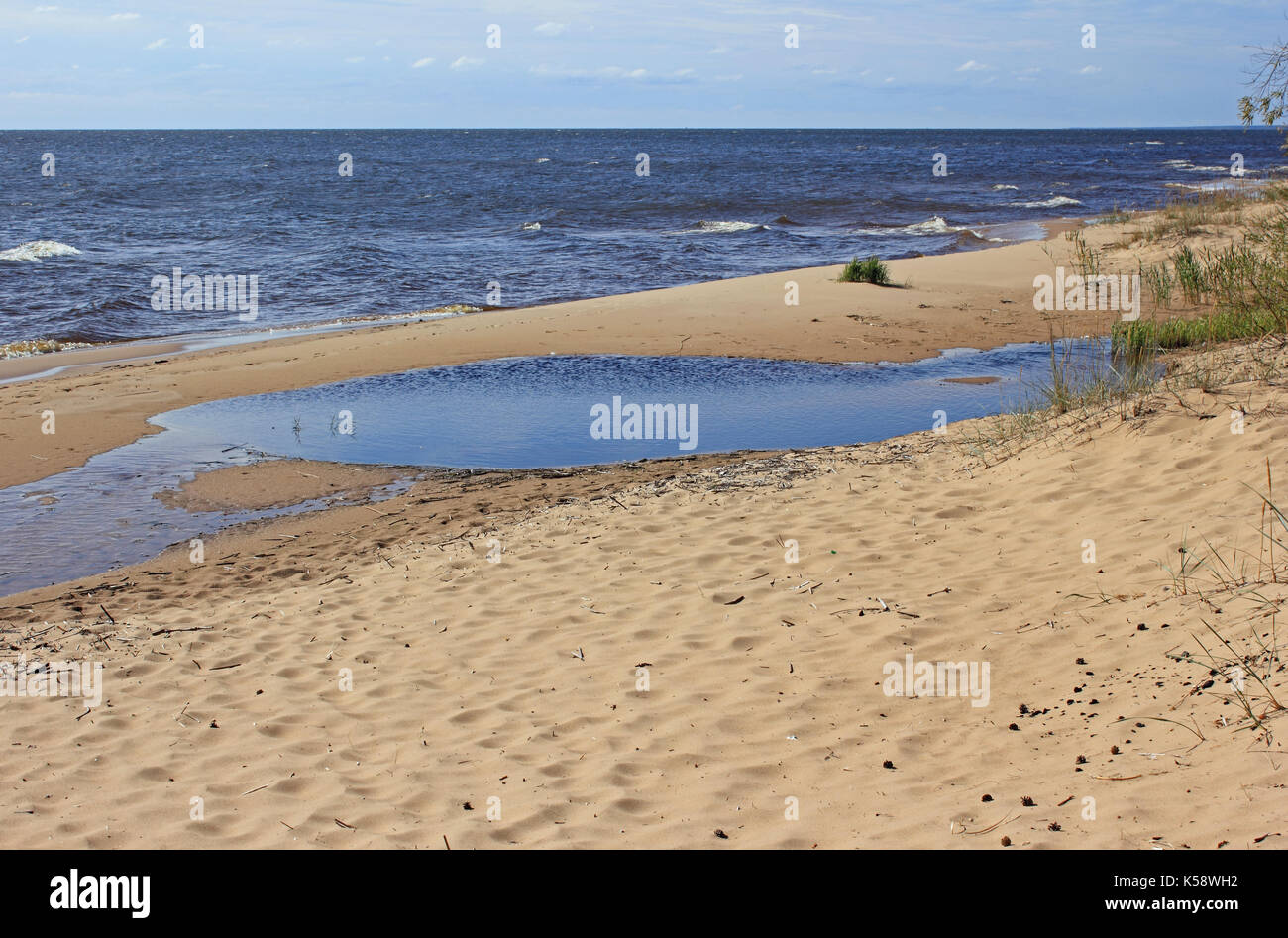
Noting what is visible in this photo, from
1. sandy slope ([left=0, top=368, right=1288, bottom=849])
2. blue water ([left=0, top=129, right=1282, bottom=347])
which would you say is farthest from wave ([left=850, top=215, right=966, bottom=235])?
sandy slope ([left=0, top=368, right=1288, bottom=849])

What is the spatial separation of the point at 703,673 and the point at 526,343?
393 inches

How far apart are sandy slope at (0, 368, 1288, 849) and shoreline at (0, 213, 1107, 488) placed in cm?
527

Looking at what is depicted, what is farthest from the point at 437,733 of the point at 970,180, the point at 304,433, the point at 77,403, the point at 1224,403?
the point at 970,180

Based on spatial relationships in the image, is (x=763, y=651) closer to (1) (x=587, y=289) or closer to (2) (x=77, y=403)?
(2) (x=77, y=403)

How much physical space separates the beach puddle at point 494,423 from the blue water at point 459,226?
7.53 meters

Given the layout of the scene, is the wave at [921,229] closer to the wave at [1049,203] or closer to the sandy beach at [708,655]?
the wave at [1049,203]

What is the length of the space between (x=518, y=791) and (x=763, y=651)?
1.60 meters

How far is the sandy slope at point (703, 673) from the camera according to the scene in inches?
138

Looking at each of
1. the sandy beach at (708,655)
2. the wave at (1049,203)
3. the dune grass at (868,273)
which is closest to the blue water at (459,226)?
the wave at (1049,203)

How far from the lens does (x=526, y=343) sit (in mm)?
14102

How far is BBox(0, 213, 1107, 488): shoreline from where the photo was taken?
11.3 meters

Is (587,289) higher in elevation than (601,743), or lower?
higher

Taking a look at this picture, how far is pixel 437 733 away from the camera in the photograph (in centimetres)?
434

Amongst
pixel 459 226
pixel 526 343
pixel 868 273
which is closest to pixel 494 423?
pixel 526 343
